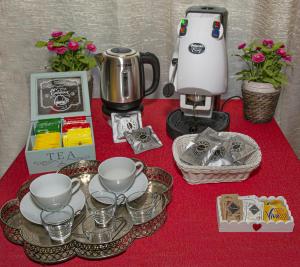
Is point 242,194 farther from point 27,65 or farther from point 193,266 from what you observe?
point 27,65

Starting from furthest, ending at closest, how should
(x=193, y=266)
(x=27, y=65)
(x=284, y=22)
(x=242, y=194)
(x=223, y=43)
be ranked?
(x=27, y=65), (x=284, y=22), (x=223, y=43), (x=242, y=194), (x=193, y=266)

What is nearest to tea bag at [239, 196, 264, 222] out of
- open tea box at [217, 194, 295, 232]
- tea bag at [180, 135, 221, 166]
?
open tea box at [217, 194, 295, 232]

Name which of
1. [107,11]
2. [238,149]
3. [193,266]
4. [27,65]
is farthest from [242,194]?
[27,65]

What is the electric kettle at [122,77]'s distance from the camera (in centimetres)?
113

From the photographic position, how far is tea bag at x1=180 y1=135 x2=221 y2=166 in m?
0.97

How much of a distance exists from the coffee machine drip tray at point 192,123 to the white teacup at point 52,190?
1.19ft

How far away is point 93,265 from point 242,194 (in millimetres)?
402

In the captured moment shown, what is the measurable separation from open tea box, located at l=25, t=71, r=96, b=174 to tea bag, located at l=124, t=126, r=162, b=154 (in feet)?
0.40

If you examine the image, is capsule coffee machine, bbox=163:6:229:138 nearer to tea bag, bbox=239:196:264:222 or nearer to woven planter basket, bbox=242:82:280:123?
woven planter basket, bbox=242:82:280:123

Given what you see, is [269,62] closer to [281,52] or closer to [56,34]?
[281,52]

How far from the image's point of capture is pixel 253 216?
2.65ft

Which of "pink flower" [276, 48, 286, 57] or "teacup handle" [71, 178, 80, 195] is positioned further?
"pink flower" [276, 48, 286, 57]

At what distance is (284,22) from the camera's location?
4.20 feet

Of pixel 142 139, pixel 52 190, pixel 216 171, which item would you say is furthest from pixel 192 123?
pixel 52 190
